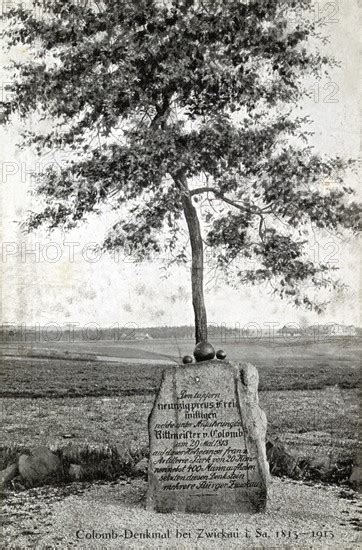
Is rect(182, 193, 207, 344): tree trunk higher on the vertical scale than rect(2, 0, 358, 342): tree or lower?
lower

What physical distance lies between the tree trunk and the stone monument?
153 cm

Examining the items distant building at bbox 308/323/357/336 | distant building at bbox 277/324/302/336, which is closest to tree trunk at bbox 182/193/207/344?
distant building at bbox 277/324/302/336

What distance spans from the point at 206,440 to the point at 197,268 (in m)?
2.24

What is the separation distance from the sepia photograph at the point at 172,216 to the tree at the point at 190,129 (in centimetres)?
2

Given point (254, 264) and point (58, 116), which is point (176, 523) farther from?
point (58, 116)

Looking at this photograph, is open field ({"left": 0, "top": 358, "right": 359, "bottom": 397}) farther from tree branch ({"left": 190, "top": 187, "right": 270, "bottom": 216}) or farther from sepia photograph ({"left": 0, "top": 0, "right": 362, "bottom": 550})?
tree branch ({"left": 190, "top": 187, "right": 270, "bottom": 216})

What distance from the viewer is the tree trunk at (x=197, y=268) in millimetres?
7617

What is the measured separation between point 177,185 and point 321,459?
3.42 m

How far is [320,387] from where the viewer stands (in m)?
7.82

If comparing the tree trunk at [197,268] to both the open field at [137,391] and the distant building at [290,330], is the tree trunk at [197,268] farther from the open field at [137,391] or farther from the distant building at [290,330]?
the distant building at [290,330]

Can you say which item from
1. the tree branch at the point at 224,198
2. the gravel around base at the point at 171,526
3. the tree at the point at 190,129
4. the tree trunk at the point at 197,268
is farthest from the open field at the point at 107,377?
the tree branch at the point at 224,198

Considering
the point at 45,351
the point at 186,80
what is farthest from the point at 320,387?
the point at 186,80

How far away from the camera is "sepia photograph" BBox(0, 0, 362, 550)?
746cm

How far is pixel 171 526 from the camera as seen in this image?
5840mm
